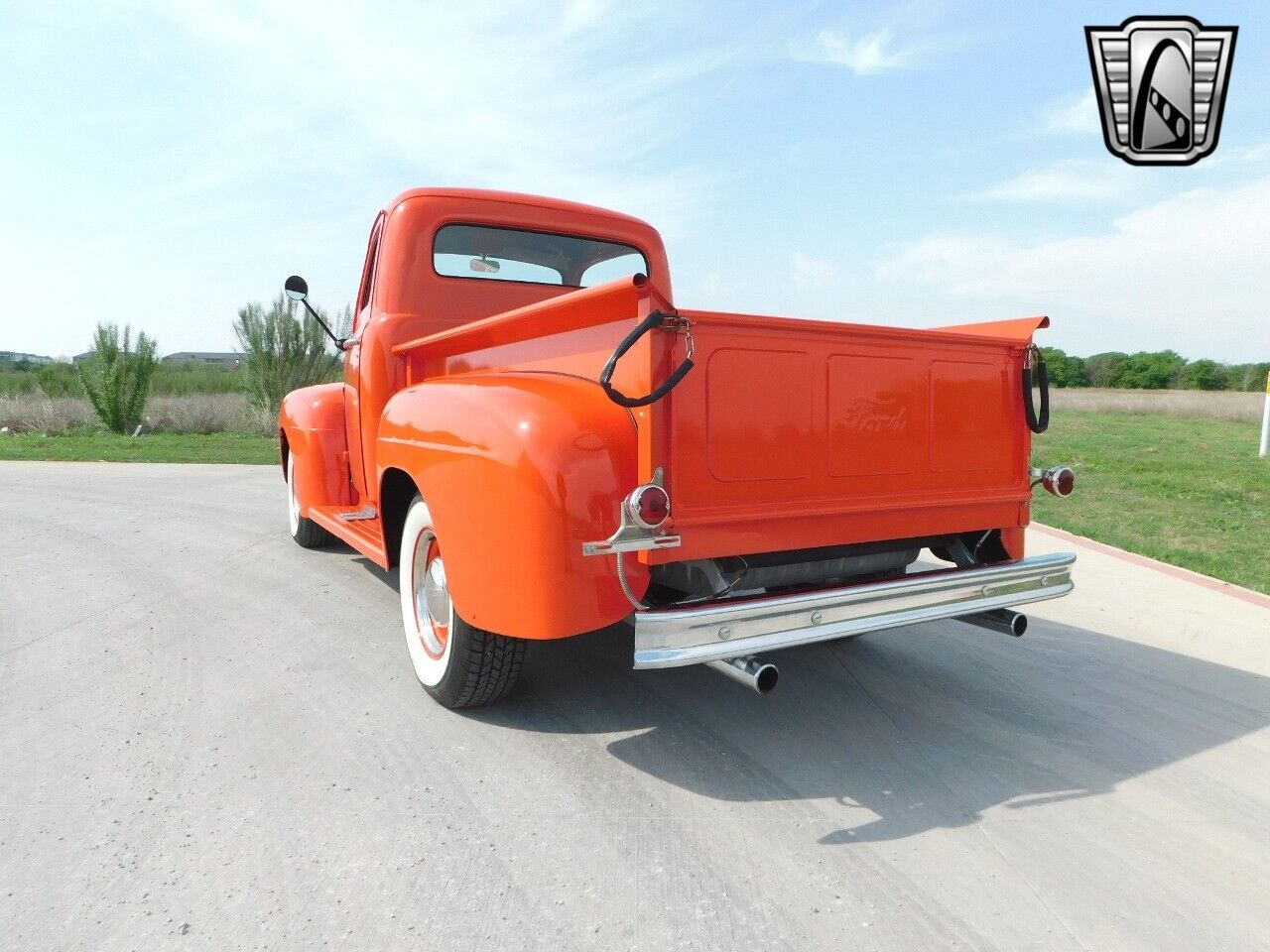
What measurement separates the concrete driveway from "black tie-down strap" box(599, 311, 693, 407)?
734 millimetres

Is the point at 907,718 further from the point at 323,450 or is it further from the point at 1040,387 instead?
the point at 323,450

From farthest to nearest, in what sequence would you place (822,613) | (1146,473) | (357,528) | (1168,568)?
(1146,473), (1168,568), (357,528), (822,613)

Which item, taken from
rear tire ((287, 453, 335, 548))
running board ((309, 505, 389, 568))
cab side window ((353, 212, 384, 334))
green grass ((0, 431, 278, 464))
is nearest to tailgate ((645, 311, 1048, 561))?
running board ((309, 505, 389, 568))

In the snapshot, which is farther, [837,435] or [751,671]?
[837,435]

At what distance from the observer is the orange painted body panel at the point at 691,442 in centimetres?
261

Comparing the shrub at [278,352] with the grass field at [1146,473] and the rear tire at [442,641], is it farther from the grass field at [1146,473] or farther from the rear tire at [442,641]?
the rear tire at [442,641]

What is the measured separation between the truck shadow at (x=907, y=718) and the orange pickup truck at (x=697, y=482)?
42cm

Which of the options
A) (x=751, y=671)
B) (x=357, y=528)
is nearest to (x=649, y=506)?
(x=751, y=671)


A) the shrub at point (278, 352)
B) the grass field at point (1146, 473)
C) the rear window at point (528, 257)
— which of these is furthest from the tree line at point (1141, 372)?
the rear window at point (528, 257)

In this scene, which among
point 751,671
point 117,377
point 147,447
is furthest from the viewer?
point 117,377

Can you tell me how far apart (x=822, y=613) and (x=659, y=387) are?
87 cm

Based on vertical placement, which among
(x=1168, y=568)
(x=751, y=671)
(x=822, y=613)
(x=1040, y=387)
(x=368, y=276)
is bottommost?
(x=1168, y=568)

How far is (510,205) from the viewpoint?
187 inches

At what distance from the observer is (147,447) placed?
50.3ft
